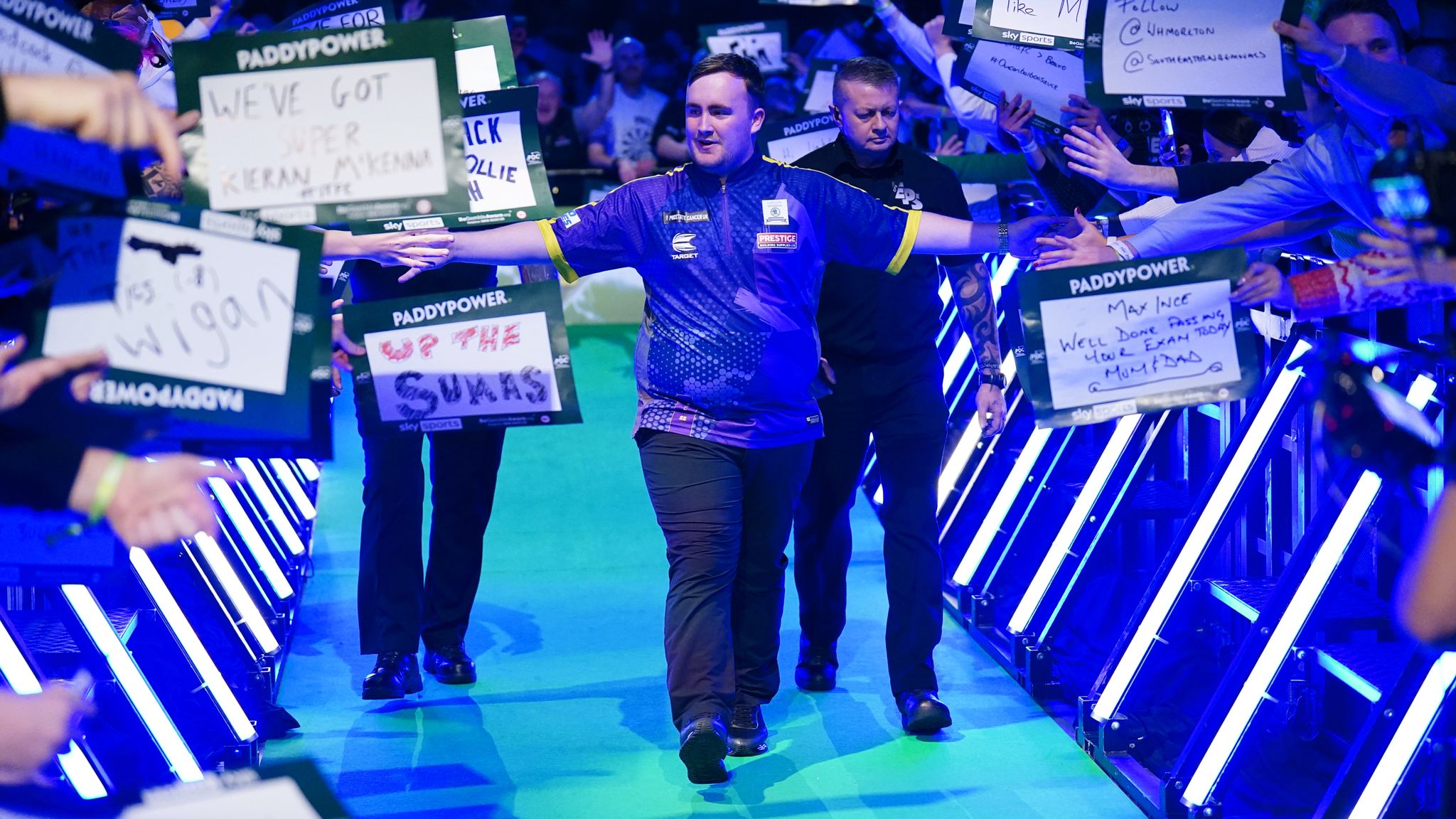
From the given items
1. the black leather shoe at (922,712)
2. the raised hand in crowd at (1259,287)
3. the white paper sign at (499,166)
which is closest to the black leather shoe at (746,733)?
the black leather shoe at (922,712)

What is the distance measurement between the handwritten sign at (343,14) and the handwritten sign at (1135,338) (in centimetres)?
209

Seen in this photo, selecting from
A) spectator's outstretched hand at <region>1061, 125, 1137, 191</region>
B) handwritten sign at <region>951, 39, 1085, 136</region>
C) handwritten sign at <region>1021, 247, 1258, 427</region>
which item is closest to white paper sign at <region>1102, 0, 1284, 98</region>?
spectator's outstretched hand at <region>1061, 125, 1137, 191</region>

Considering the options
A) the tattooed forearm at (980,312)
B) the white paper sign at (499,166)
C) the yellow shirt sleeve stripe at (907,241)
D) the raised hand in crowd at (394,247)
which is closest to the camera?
the raised hand in crowd at (394,247)

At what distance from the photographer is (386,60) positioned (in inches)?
120

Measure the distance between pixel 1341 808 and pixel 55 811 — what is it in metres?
2.69

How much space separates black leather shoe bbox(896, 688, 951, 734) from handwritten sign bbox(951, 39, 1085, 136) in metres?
1.79

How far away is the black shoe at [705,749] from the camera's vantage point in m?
4.05

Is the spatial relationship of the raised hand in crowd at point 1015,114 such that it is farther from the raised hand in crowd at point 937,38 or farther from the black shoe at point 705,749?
the black shoe at point 705,749

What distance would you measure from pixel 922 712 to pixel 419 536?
5.49 ft

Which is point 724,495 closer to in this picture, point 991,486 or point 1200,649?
point 1200,649

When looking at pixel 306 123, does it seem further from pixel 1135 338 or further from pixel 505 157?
pixel 1135 338

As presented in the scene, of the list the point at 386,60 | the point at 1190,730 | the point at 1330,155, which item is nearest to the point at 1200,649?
the point at 1190,730

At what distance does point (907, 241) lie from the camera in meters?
4.35

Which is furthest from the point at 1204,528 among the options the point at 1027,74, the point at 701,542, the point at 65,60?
the point at 65,60
